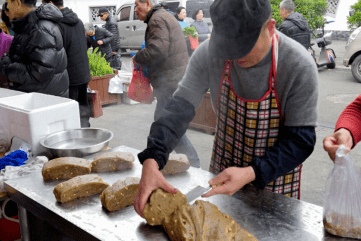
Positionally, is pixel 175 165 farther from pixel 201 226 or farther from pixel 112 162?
pixel 201 226

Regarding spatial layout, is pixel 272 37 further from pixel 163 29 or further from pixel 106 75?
pixel 106 75

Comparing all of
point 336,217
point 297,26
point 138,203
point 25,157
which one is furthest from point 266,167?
point 297,26

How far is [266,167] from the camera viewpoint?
52.7 inches

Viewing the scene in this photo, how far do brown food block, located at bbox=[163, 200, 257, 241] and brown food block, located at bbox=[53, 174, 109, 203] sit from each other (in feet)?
1.56

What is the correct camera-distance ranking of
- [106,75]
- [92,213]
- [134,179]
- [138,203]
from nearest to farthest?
[138,203], [92,213], [134,179], [106,75]

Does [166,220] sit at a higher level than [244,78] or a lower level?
lower

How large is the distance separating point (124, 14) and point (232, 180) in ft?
37.5

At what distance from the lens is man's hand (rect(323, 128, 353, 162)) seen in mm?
1261

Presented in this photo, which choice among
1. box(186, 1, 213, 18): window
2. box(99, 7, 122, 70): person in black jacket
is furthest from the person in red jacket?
box(99, 7, 122, 70): person in black jacket

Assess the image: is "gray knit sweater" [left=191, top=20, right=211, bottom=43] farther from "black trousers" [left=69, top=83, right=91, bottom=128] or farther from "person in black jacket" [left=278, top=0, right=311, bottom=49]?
"black trousers" [left=69, top=83, right=91, bottom=128]

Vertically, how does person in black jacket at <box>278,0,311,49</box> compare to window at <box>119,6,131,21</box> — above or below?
below

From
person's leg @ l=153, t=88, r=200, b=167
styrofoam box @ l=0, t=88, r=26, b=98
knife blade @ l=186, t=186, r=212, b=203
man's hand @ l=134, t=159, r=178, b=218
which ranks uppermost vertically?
styrofoam box @ l=0, t=88, r=26, b=98

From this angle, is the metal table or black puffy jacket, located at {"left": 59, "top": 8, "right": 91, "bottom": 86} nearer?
the metal table

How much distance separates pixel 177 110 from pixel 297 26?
460 cm
